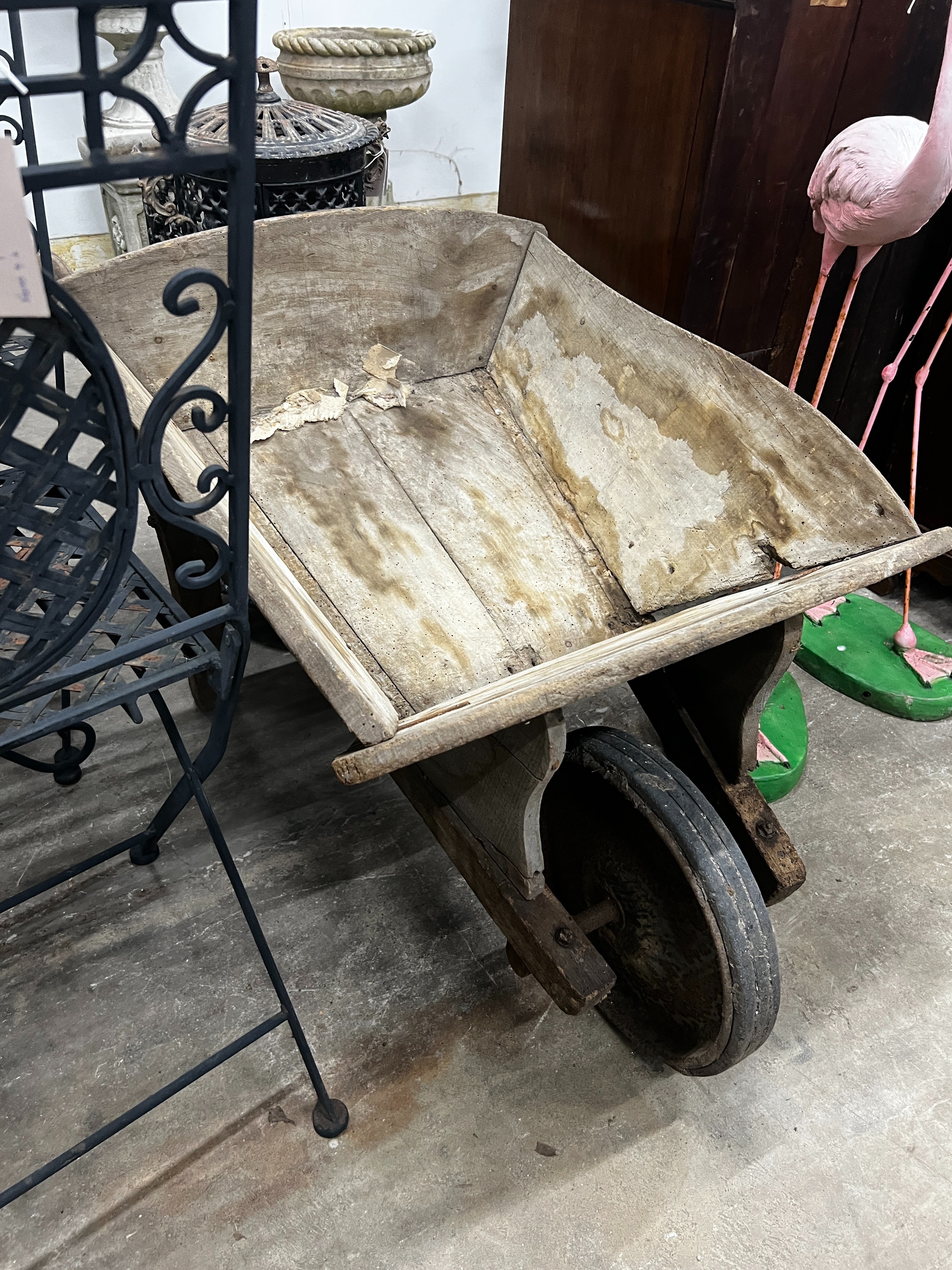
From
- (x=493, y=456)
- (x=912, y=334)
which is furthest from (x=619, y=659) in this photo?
(x=912, y=334)

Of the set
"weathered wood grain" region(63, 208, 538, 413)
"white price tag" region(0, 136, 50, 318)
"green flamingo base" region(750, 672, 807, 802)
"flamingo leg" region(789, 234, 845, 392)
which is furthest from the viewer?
"green flamingo base" region(750, 672, 807, 802)

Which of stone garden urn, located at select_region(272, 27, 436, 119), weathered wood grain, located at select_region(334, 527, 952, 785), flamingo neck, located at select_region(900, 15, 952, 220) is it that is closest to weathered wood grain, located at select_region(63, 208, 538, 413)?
flamingo neck, located at select_region(900, 15, 952, 220)

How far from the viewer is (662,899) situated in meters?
1.45

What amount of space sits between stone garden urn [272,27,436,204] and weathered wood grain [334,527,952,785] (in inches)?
99.5

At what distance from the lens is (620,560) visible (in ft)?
6.15

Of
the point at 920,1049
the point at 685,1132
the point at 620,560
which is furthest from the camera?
the point at 620,560

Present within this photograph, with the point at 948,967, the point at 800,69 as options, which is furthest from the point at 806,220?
the point at 948,967

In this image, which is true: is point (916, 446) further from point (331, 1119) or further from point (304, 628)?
point (331, 1119)

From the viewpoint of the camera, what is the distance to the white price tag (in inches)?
25.8

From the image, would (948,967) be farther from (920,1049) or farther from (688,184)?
(688,184)

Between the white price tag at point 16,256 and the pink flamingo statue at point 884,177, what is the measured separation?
4.85 feet

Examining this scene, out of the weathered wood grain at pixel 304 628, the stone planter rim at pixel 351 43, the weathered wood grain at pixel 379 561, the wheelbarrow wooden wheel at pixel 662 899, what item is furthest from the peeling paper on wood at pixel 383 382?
the stone planter rim at pixel 351 43

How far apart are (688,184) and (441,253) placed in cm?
53

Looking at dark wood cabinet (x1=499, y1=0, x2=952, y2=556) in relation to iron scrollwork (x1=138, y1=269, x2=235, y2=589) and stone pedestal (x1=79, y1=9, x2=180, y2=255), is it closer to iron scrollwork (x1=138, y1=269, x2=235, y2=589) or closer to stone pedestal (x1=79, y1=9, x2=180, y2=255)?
iron scrollwork (x1=138, y1=269, x2=235, y2=589)
